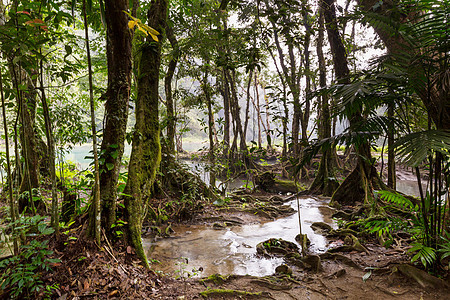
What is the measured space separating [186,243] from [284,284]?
2102mm

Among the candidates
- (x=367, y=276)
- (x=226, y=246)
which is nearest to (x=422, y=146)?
(x=367, y=276)

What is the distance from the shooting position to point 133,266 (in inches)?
112

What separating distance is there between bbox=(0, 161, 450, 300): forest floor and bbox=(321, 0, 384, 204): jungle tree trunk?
2.95 metres

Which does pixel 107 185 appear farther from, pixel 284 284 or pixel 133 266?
pixel 284 284

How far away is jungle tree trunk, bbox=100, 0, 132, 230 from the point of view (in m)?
2.80

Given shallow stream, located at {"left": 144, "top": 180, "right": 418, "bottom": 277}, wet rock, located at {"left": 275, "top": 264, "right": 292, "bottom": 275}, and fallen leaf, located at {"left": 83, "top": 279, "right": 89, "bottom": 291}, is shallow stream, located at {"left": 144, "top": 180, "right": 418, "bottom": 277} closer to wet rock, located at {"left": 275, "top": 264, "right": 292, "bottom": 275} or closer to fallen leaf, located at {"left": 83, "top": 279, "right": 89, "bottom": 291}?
wet rock, located at {"left": 275, "top": 264, "right": 292, "bottom": 275}

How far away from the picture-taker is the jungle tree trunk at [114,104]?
9.20 ft

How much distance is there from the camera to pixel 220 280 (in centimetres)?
303

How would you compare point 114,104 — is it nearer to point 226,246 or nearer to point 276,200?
point 226,246

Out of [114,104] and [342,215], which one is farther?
[342,215]

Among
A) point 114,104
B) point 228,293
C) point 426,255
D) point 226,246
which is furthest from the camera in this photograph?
point 226,246

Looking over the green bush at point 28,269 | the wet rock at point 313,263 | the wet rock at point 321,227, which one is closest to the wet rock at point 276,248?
the wet rock at point 313,263

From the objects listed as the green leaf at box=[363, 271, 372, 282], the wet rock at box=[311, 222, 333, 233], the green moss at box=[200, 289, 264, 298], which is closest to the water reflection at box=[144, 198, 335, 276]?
the wet rock at box=[311, 222, 333, 233]

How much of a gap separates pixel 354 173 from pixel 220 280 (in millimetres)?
5188
